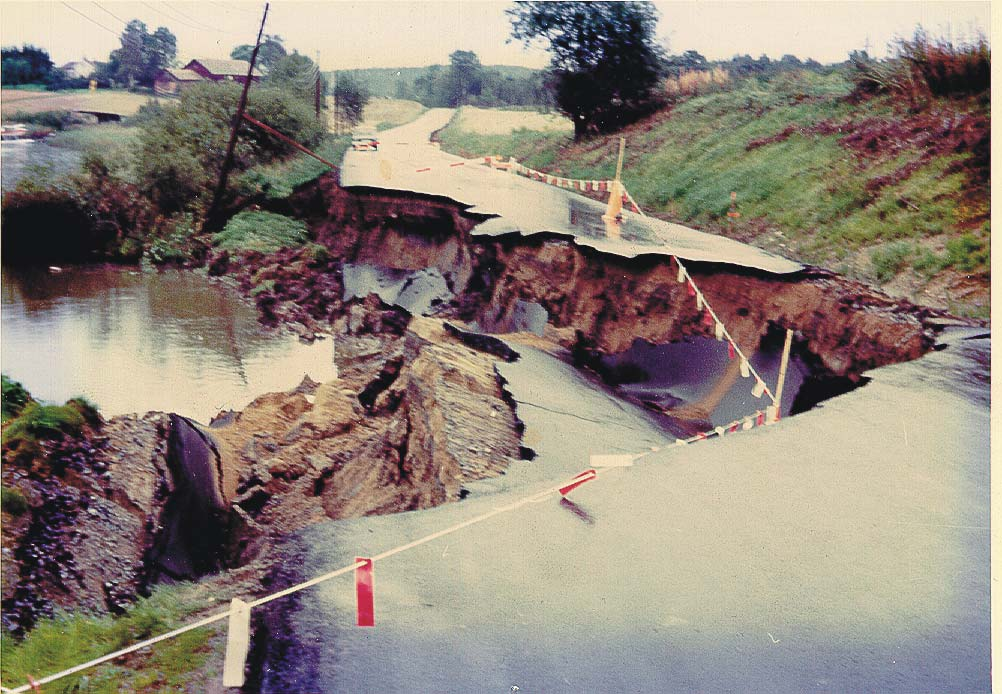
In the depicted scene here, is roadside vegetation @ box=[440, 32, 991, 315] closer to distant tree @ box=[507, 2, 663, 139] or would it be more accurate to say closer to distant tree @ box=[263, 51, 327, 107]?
distant tree @ box=[507, 2, 663, 139]

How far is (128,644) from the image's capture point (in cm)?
297

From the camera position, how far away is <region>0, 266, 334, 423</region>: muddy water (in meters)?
3.62

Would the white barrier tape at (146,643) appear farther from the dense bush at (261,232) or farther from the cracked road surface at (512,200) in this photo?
the cracked road surface at (512,200)

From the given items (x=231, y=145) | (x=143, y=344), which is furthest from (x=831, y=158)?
(x=143, y=344)

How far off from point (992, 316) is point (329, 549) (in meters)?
3.41

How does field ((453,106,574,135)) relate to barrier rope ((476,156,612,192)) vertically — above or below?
above

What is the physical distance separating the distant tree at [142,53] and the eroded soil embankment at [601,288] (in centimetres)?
89

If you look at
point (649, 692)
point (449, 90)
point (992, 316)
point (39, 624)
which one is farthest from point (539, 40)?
point (39, 624)

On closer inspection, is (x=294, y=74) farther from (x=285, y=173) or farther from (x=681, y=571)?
(x=681, y=571)

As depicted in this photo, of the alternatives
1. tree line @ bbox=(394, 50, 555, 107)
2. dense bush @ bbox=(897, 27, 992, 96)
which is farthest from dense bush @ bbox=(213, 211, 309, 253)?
dense bush @ bbox=(897, 27, 992, 96)

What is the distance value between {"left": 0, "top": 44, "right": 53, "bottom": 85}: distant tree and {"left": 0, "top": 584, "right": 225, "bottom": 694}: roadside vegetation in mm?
2553

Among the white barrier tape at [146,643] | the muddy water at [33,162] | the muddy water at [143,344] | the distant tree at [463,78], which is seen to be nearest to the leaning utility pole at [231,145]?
the muddy water at [143,344]

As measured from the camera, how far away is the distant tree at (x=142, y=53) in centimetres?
385

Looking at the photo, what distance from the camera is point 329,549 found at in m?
3.21
